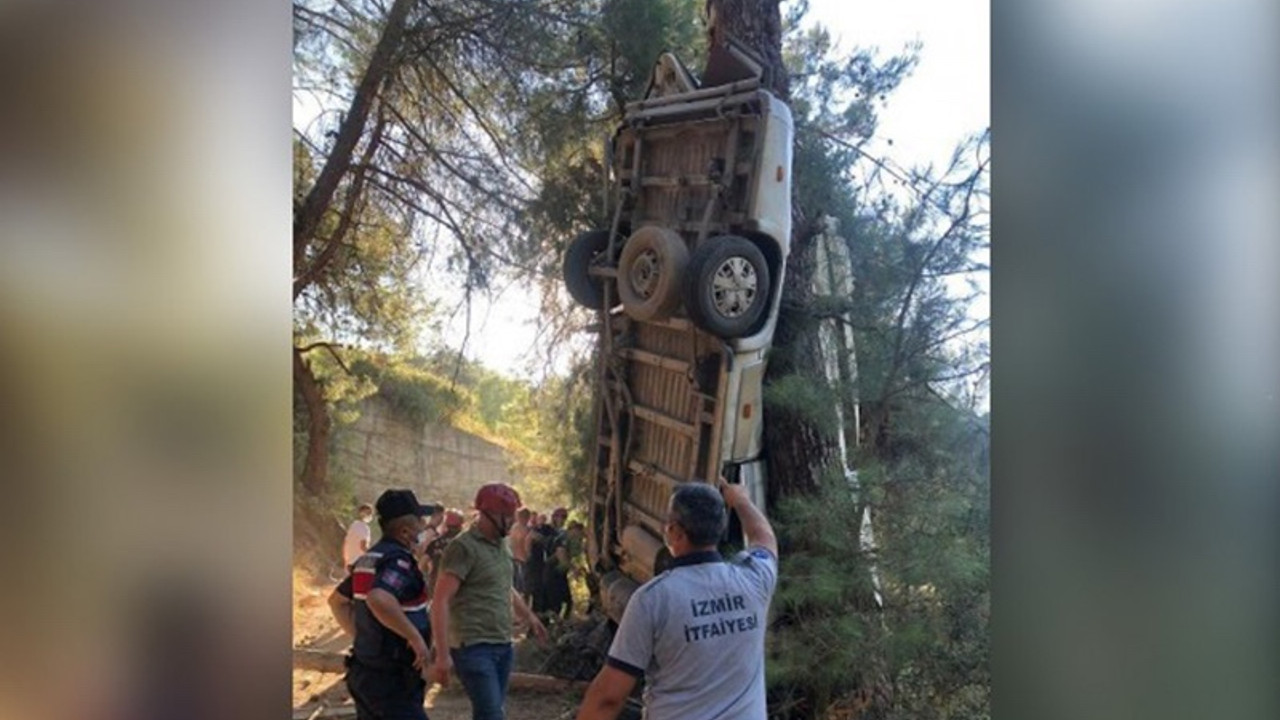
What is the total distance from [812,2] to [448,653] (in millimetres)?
2116

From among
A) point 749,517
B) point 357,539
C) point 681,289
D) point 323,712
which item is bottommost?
point 323,712

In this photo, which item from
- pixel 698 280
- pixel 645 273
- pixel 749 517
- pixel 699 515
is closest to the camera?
pixel 699 515

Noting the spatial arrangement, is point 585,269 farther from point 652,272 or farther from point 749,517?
point 749,517

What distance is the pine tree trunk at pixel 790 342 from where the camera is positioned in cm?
322

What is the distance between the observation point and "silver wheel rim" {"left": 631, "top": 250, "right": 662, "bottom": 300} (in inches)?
127

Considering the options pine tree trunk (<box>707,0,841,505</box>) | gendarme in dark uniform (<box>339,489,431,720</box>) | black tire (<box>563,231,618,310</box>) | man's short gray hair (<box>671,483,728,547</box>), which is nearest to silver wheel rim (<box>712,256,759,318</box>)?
pine tree trunk (<box>707,0,841,505</box>)

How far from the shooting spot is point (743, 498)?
3117mm

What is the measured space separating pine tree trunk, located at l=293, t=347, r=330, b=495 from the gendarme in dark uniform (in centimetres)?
19

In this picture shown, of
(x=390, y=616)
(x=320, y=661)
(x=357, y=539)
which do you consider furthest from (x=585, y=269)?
(x=320, y=661)

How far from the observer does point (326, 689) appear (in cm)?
325

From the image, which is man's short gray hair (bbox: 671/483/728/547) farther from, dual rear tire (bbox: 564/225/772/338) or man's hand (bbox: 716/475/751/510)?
dual rear tire (bbox: 564/225/772/338)

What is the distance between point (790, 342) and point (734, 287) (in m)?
0.23
